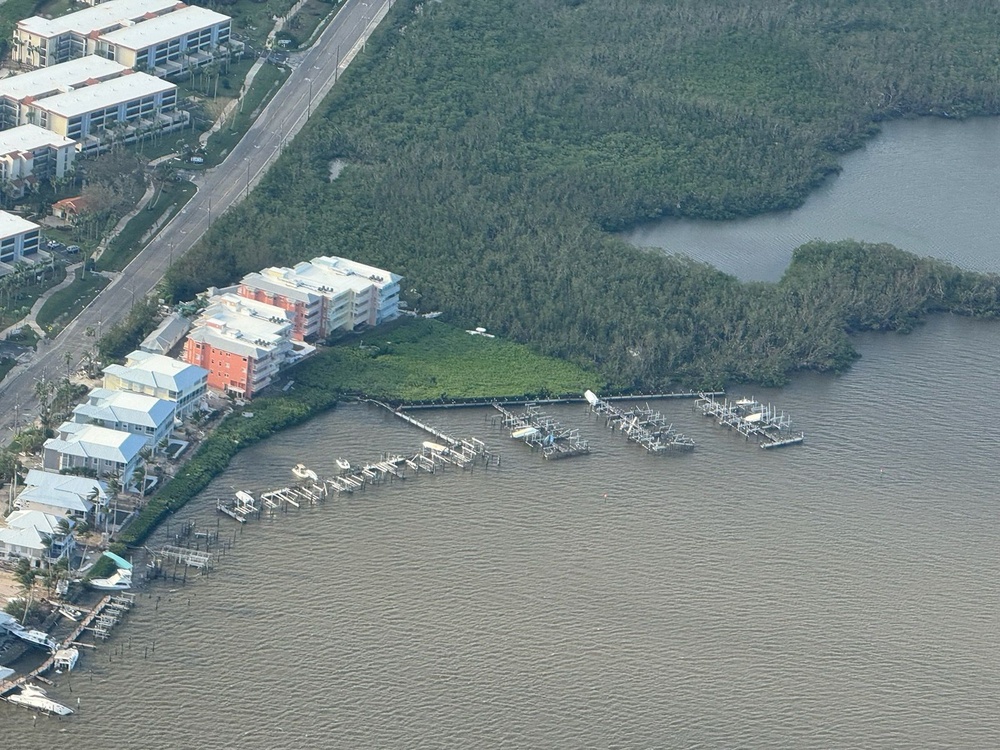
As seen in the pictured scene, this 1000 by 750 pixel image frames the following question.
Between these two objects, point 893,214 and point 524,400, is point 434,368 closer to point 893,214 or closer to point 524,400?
point 524,400

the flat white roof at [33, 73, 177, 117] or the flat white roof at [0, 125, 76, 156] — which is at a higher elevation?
the flat white roof at [33, 73, 177, 117]

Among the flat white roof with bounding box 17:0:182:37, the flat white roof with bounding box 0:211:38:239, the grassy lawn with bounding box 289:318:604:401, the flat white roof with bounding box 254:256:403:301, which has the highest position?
the flat white roof with bounding box 17:0:182:37

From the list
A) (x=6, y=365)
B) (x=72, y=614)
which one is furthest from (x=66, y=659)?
(x=6, y=365)

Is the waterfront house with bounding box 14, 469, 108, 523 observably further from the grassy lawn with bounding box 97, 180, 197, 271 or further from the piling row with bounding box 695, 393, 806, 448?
the piling row with bounding box 695, 393, 806, 448

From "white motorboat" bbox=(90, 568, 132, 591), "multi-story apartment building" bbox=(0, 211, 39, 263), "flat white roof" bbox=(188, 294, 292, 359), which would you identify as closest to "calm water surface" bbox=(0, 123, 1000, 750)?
"white motorboat" bbox=(90, 568, 132, 591)

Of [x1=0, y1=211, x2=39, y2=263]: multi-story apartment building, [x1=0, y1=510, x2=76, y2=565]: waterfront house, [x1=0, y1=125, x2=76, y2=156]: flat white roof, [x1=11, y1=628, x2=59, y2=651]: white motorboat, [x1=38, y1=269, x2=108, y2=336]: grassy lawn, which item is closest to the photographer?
[x1=11, y1=628, x2=59, y2=651]: white motorboat

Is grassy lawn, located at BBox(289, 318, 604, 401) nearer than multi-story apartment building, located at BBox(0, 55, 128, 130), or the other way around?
grassy lawn, located at BBox(289, 318, 604, 401)

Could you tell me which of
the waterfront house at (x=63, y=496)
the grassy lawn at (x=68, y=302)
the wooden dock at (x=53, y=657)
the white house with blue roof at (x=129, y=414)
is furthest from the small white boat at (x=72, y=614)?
the grassy lawn at (x=68, y=302)

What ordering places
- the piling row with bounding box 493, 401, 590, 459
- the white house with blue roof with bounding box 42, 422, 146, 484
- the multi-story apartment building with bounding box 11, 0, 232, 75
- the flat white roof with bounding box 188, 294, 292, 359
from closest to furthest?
the white house with blue roof with bounding box 42, 422, 146, 484 < the piling row with bounding box 493, 401, 590, 459 < the flat white roof with bounding box 188, 294, 292, 359 < the multi-story apartment building with bounding box 11, 0, 232, 75
